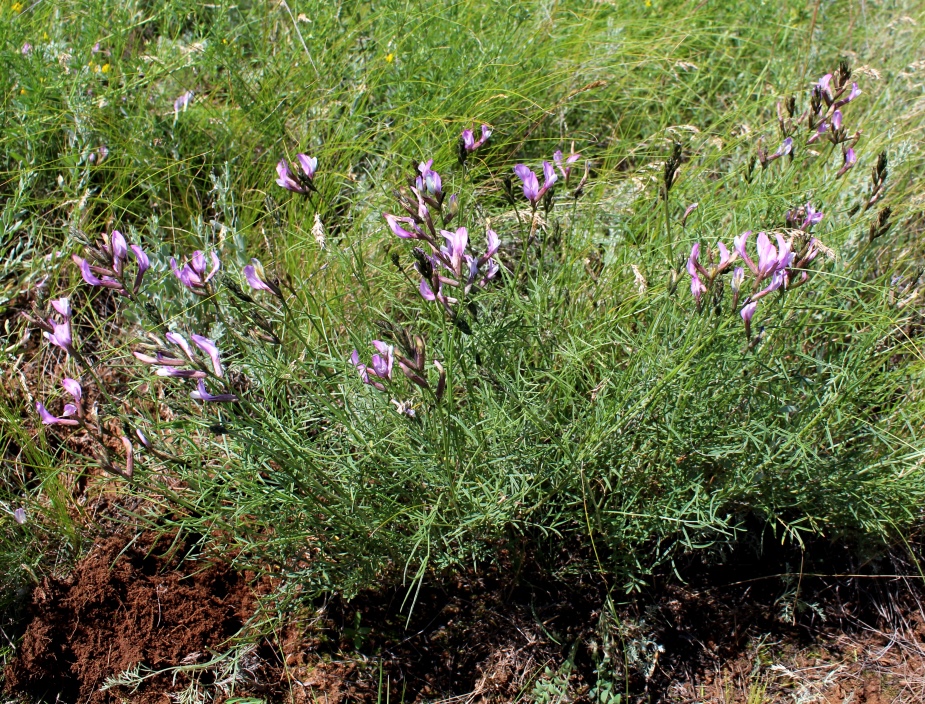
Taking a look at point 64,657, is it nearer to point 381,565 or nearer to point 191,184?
point 381,565

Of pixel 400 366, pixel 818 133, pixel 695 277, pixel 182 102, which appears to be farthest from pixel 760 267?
pixel 182 102

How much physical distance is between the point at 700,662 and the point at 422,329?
131cm

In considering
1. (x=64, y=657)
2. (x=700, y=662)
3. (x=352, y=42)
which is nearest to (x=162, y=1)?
(x=352, y=42)

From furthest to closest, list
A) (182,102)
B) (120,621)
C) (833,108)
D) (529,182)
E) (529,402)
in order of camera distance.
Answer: (182,102), (833,108), (120,621), (529,402), (529,182)

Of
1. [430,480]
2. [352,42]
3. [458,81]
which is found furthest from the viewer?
[352,42]

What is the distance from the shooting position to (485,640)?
7.45ft

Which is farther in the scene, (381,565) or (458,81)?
(458,81)

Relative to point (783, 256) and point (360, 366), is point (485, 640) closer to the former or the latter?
point (360, 366)

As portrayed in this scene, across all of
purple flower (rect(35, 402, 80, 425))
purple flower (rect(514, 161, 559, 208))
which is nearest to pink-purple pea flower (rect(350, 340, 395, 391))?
purple flower (rect(514, 161, 559, 208))

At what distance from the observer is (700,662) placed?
7.59 ft

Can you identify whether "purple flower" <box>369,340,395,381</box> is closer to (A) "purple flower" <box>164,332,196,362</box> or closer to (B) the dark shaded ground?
(A) "purple flower" <box>164,332,196,362</box>

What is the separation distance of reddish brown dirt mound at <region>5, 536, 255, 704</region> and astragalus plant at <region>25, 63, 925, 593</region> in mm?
184

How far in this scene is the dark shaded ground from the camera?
216cm

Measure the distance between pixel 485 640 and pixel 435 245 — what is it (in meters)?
1.22
